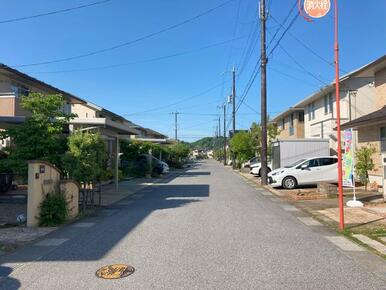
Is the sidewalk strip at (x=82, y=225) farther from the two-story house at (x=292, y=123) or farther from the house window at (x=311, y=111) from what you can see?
the two-story house at (x=292, y=123)

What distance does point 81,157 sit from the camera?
1249cm

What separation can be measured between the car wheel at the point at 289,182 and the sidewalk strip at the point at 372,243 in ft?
39.0

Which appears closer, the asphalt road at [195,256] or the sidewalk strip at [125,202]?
the asphalt road at [195,256]

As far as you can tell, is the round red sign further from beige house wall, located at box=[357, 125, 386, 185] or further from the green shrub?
beige house wall, located at box=[357, 125, 386, 185]

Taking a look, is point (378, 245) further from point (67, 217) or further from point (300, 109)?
point (300, 109)

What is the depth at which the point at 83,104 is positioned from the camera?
122ft

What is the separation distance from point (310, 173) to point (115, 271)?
15866 millimetres

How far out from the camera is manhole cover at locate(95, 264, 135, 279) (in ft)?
19.7

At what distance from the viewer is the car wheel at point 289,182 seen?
20.8 meters

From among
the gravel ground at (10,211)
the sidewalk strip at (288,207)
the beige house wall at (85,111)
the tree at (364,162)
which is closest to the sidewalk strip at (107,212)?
the gravel ground at (10,211)

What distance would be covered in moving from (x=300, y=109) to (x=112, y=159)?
2066 cm

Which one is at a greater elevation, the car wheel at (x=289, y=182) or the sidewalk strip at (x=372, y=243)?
the car wheel at (x=289, y=182)

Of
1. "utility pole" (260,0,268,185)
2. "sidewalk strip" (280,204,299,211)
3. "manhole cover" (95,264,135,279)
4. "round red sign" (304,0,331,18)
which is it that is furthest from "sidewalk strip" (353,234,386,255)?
"utility pole" (260,0,268,185)

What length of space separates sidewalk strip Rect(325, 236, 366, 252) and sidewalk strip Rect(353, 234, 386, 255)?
A: 27 cm
